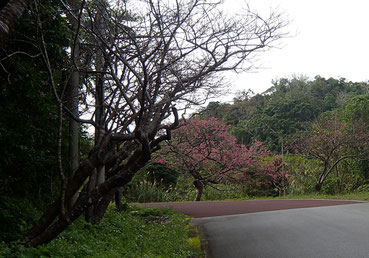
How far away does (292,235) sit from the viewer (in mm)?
7727

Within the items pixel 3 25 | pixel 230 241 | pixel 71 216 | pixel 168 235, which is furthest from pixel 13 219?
pixel 230 241

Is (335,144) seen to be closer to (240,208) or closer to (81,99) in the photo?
(240,208)

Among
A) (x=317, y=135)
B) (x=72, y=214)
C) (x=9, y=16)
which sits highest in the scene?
(x=317, y=135)

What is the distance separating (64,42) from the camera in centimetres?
756

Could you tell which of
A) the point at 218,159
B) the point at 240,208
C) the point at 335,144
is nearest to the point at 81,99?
the point at 240,208

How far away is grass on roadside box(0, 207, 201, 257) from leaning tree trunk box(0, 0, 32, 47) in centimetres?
270

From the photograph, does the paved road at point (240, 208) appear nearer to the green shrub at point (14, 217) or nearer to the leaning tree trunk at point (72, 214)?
the green shrub at point (14, 217)

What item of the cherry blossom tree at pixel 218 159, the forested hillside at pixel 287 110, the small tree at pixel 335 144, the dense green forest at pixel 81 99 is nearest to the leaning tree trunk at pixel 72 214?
the dense green forest at pixel 81 99

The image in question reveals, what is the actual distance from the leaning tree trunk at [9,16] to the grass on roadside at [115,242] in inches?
106

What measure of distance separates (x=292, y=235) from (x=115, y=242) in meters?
3.73

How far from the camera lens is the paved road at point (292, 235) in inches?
246

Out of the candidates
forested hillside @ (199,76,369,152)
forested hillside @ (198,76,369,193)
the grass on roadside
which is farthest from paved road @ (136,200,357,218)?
forested hillside @ (199,76,369,152)

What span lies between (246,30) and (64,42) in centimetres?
385

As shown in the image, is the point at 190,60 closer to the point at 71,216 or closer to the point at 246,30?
the point at 246,30
